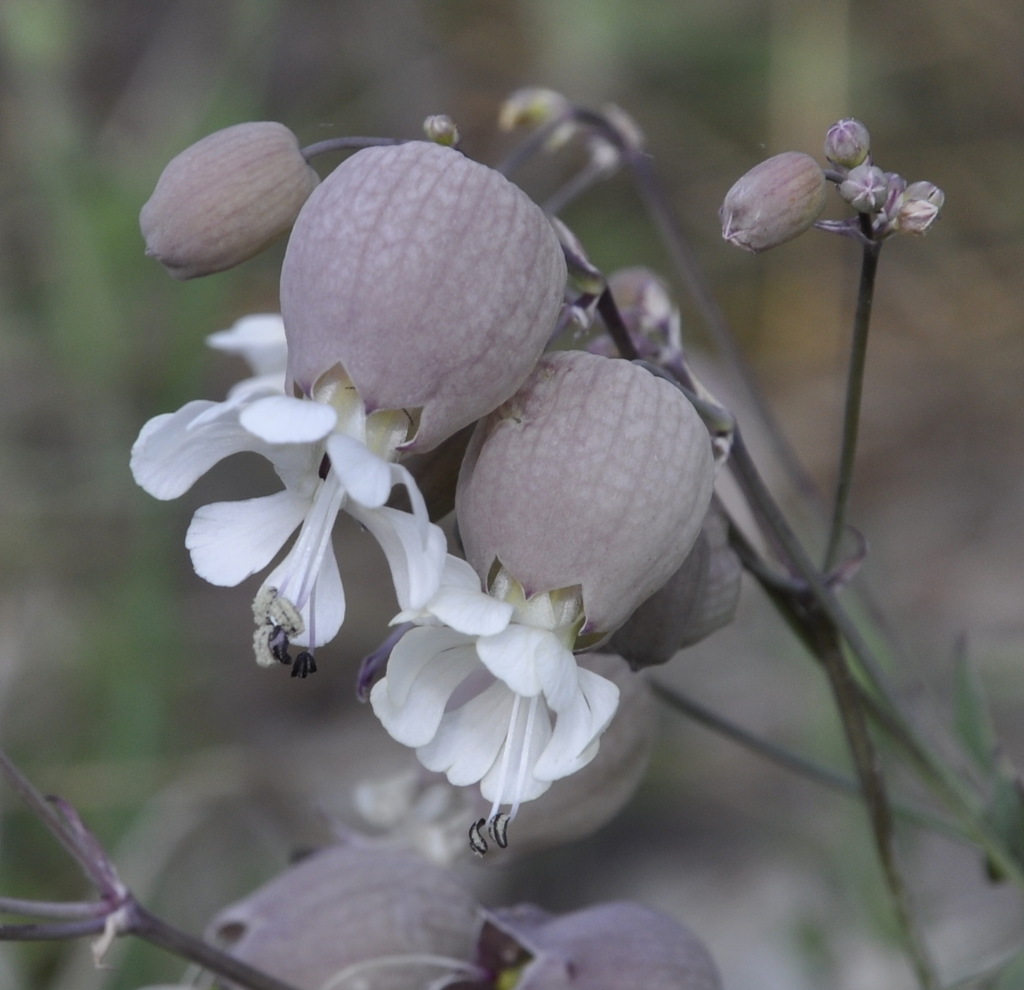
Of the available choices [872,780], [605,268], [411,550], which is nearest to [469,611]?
[411,550]

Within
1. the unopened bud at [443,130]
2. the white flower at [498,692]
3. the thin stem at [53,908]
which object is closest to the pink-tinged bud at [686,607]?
the white flower at [498,692]

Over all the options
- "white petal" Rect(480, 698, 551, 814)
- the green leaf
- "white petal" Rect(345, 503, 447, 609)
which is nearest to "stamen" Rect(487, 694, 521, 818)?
"white petal" Rect(480, 698, 551, 814)

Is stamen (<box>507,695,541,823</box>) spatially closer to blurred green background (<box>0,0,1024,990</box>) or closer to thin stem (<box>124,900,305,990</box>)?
thin stem (<box>124,900,305,990</box>)

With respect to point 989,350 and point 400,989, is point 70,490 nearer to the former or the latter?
point 400,989

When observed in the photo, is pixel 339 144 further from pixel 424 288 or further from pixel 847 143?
pixel 847 143

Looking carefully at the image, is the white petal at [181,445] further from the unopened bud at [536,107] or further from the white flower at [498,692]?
the unopened bud at [536,107]

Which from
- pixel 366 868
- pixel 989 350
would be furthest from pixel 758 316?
pixel 366 868
